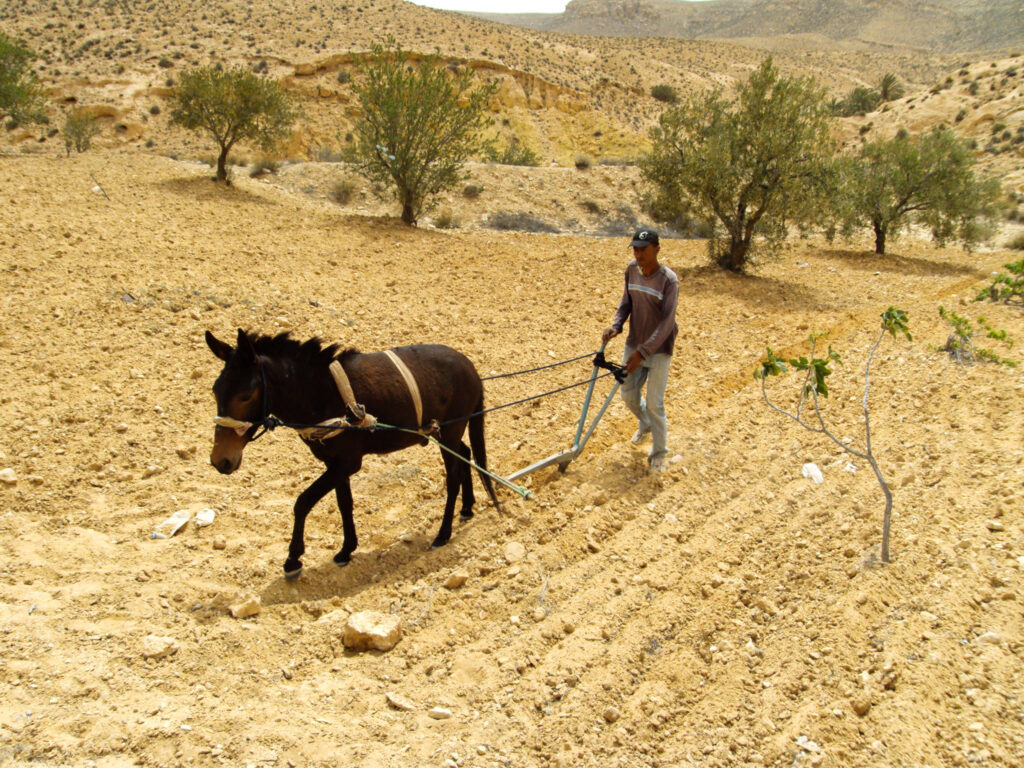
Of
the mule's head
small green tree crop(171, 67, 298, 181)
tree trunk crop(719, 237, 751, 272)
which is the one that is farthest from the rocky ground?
small green tree crop(171, 67, 298, 181)

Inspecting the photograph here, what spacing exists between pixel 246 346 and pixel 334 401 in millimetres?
705

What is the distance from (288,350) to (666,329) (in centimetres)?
299

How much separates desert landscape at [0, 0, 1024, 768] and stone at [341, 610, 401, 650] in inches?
2.8

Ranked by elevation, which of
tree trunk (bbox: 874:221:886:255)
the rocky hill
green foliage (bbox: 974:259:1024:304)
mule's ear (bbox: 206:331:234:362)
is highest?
the rocky hill

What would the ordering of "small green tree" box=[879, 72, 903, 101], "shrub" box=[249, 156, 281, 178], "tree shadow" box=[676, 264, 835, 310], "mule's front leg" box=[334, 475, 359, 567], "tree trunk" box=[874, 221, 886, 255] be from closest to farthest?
"mule's front leg" box=[334, 475, 359, 567] < "tree shadow" box=[676, 264, 835, 310] < "tree trunk" box=[874, 221, 886, 255] < "shrub" box=[249, 156, 281, 178] < "small green tree" box=[879, 72, 903, 101]

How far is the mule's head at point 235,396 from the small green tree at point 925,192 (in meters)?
17.2

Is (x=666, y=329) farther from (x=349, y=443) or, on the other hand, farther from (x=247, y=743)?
(x=247, y=743)

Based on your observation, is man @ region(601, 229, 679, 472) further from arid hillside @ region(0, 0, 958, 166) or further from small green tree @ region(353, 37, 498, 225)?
arid hillside @ region(0, 0, 958, 166)

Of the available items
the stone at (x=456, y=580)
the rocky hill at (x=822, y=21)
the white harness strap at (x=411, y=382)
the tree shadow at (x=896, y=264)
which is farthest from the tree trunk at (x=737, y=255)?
the rocky hill at (x=822, y=21)

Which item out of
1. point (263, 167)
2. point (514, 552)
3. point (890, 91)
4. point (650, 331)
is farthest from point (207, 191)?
point (890, 91)

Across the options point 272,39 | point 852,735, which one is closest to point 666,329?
point 852,735

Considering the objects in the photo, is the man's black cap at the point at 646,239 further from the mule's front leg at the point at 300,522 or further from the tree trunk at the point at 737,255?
the tree trunk at the point at 737,255

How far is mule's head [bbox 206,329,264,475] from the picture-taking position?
3.71 meters

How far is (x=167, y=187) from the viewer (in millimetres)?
13695
